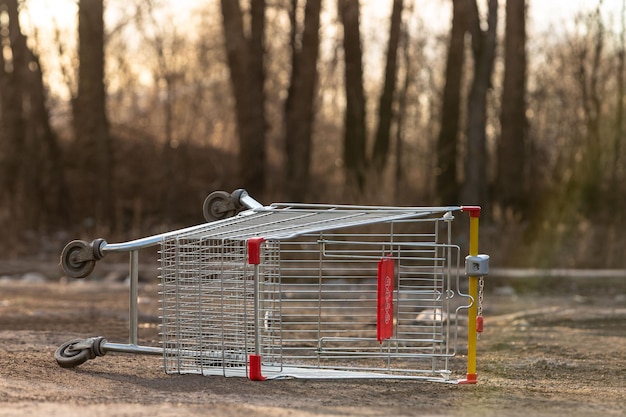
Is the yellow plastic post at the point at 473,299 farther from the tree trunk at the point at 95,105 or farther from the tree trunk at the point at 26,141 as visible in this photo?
the tree trunk at the point at 26,141

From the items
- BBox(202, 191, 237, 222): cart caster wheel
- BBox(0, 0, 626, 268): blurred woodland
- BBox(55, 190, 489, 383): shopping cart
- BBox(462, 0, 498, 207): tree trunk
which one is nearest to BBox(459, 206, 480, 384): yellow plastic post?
BBox(55, 190, 489, 383): shopping cart

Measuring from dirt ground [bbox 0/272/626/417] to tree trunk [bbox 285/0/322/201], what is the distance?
485 inches

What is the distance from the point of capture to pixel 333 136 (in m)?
35.5

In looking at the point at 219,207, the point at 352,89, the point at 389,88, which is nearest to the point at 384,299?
the point at 219,207

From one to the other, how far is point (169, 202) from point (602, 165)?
9182 millimetres

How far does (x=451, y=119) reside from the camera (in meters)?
24.1

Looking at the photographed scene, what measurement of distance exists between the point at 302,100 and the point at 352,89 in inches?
68.7

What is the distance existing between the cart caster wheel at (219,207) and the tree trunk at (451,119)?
51.2 ft

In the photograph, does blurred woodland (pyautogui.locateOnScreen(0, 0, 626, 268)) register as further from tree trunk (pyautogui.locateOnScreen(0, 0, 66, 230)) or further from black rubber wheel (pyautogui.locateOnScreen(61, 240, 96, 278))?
black rubber wheel (pyautogui.locateOnScreen(61, 240, 96, 278))

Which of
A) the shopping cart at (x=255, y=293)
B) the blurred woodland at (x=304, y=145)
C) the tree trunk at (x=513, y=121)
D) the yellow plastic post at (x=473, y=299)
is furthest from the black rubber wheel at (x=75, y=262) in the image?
the tree trunk at (x=513, y=121)

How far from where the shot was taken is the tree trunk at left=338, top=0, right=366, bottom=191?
24891 millimetres

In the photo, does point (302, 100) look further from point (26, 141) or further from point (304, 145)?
point (26, 141)

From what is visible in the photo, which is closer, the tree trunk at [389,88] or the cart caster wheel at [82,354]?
the cart caster wheel at [82,354]

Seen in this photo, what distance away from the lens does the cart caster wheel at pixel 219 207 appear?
8039 mm
